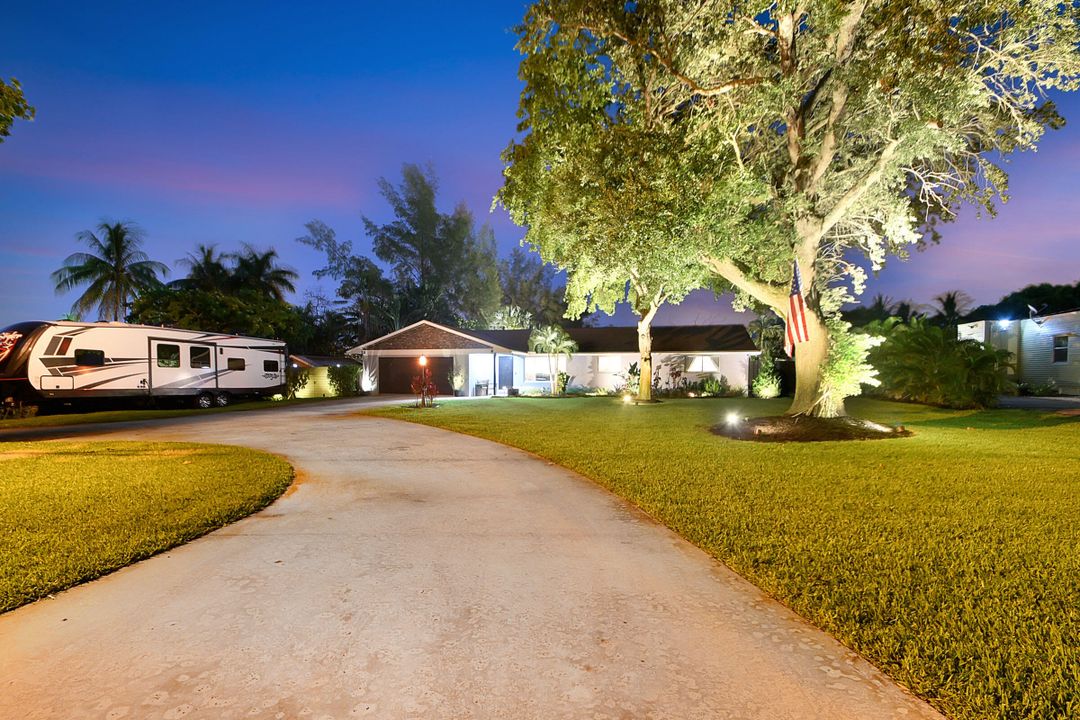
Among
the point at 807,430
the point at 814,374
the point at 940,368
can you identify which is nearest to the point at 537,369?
the point at 940,368

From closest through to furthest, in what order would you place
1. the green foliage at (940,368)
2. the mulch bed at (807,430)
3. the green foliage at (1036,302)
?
the mulch bed at (807,430), the green foliage at (940,368), the green foliage at (1036,302)

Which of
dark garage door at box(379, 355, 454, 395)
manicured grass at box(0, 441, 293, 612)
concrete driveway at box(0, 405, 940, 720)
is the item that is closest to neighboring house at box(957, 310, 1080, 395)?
dark garage door at box(379, 355, 454, 395)

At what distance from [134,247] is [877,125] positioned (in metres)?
36.7

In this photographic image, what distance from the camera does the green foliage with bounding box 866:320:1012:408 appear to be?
60.7 ft

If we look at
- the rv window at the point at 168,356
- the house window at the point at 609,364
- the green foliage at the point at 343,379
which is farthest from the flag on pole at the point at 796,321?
the green foliage at the point at 343,379

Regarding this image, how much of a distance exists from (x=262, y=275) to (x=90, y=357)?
64.0 feet

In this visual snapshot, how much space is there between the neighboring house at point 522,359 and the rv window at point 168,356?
9461 millimetres

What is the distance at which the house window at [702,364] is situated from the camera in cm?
2894

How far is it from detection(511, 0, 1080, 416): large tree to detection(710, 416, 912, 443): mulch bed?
2.64 feet

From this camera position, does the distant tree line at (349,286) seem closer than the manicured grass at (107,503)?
No

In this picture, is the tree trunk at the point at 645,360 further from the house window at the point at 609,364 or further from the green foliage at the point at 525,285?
the green foliage at the point at 525,285

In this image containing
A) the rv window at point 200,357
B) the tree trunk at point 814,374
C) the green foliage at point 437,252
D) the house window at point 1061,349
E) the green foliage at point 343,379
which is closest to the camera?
the tree trunk at point 814,374

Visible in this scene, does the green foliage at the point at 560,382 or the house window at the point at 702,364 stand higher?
the house window at the point at 702,364

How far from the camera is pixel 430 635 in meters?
3.03
